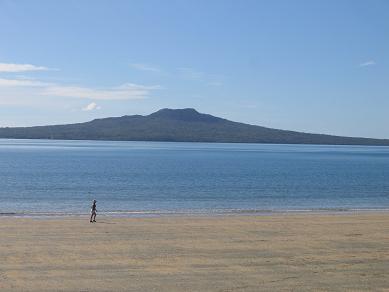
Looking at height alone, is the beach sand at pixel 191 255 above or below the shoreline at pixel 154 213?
above

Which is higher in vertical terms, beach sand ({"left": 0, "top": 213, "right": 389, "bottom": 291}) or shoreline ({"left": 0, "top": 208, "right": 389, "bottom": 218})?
beach sand ({"left": 0, "top": 213, "right": 389, "bottom": 291})

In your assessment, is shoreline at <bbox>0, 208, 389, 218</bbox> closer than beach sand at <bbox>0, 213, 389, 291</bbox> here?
No

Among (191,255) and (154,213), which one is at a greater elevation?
(191,255)

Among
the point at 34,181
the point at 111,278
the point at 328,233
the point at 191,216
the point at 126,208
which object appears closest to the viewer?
the point at 111,278

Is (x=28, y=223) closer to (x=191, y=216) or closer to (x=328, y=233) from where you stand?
(x=191, y=216)

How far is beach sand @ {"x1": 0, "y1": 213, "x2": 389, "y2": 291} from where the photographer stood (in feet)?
54.6

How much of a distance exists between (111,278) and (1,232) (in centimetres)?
984

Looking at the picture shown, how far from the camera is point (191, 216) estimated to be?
34250mm

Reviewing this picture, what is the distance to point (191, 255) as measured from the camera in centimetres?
2067

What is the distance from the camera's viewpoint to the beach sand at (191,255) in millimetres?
16641

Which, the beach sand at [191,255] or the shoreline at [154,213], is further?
the shoreline at [154,213]

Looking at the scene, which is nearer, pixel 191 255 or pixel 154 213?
pixel 191 255

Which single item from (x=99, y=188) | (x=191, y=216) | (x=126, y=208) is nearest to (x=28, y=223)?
(x=191, y=216)

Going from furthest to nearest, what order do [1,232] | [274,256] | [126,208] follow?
[126,208], [1,232], [274,256]
